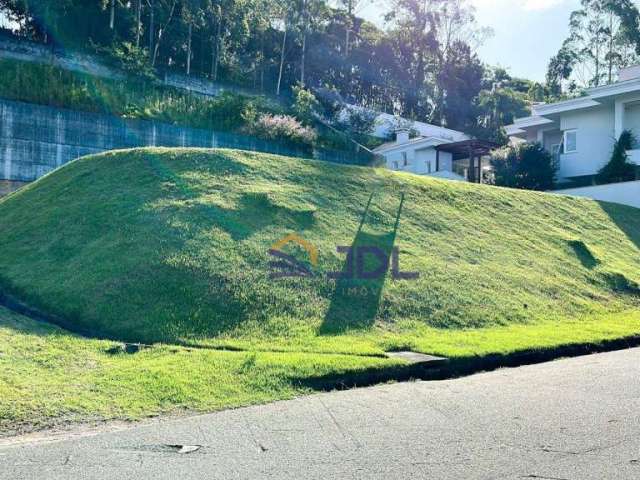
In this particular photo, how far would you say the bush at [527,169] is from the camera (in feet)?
84.8

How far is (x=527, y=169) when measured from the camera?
2612cm

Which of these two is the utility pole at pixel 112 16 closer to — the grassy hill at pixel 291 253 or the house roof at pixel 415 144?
the house roof at pixel 415 144

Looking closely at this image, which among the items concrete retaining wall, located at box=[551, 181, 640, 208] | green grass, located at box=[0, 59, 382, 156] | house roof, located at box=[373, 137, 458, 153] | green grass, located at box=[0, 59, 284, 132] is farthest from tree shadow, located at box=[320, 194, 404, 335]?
house roof, located at box=[373, 137, 458, 153]

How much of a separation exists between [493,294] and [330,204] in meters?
3.84

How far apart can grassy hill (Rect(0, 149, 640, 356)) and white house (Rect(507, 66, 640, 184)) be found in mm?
11324

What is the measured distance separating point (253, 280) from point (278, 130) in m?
11.5

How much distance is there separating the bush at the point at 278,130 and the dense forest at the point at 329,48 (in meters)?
9.91

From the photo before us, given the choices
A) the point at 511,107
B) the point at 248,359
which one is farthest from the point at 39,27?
the point at 511,107

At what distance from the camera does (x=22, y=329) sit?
7.86 meters

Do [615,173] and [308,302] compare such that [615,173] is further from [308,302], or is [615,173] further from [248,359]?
[248,359]

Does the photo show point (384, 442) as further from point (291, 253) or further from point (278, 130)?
point (278, 130)

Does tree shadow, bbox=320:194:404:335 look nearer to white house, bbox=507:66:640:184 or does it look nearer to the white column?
the white column

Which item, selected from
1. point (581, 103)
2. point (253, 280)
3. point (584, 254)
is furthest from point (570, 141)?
point (253, 280)

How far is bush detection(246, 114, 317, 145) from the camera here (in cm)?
1991
